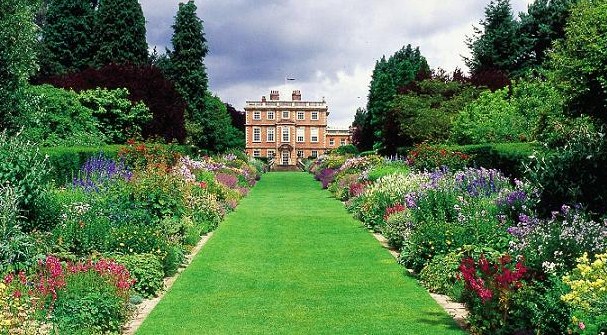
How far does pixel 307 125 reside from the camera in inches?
3871

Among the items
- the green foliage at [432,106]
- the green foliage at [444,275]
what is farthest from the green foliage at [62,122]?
the green foliage at [444,275]

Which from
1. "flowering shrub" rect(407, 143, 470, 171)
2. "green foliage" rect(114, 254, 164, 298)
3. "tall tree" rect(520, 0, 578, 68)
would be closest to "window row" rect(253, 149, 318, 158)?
"tall tree" rect(520, 0, 578, 68)

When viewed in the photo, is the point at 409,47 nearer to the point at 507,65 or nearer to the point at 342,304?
the point at 507,65

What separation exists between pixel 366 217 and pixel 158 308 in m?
10.0

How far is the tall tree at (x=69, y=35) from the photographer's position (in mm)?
47688

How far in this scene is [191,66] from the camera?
5169 centimetres

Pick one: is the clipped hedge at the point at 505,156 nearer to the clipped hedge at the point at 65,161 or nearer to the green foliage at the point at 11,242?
the green foliage at the point at 11,242

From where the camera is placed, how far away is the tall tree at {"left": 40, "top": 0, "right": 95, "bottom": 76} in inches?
1877

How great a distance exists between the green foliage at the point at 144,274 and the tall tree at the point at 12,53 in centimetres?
1209

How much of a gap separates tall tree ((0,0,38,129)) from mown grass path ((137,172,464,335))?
8032mm

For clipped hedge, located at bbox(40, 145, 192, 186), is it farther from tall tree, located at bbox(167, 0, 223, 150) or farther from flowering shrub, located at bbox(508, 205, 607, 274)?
tall tree, located at bbox(167, 0, 223, 150)

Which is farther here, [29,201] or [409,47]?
[409,47]


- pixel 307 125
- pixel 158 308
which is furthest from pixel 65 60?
pixel 307 125

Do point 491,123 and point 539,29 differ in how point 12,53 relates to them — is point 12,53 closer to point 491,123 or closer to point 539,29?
point 491,123
